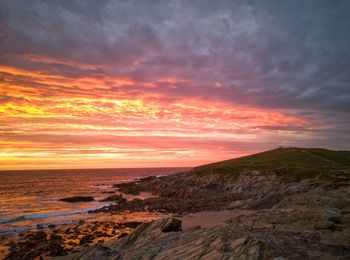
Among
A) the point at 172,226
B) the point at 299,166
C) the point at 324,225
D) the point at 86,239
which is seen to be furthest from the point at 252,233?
the point at 299,166

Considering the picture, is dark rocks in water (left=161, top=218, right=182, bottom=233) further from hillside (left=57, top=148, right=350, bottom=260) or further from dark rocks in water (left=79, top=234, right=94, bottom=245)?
dark rocks in water (left=79, top=234, right=94, bottom=245)

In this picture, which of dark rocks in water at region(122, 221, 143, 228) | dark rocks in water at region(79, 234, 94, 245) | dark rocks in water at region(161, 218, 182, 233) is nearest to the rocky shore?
dark rocks in water at region(161, 218, 182, 233)

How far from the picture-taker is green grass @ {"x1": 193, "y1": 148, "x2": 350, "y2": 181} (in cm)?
6391

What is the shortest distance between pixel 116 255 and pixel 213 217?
87.4 ft

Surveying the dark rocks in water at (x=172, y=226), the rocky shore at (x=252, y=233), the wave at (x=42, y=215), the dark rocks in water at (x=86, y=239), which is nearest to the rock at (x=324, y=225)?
the rocky shore at (x=252, y=233)

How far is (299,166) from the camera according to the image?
78.9 metres

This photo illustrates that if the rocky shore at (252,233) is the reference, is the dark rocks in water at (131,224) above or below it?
below

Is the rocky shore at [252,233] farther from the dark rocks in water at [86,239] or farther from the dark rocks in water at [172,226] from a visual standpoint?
the dark rocks in water at [86,239]

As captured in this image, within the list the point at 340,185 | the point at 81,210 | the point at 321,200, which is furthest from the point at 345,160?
the point at 81,210

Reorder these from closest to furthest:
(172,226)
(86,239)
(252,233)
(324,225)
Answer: (252,233) < (324,225) < (172,226) < (86,239)

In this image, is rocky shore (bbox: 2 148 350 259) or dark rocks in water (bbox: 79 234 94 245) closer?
rocky shore (bbox: 2 148 350 259)

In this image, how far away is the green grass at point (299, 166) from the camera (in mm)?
63906

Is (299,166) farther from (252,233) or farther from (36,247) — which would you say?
(36,247)

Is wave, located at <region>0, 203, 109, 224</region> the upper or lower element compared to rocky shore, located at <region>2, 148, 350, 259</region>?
lower
